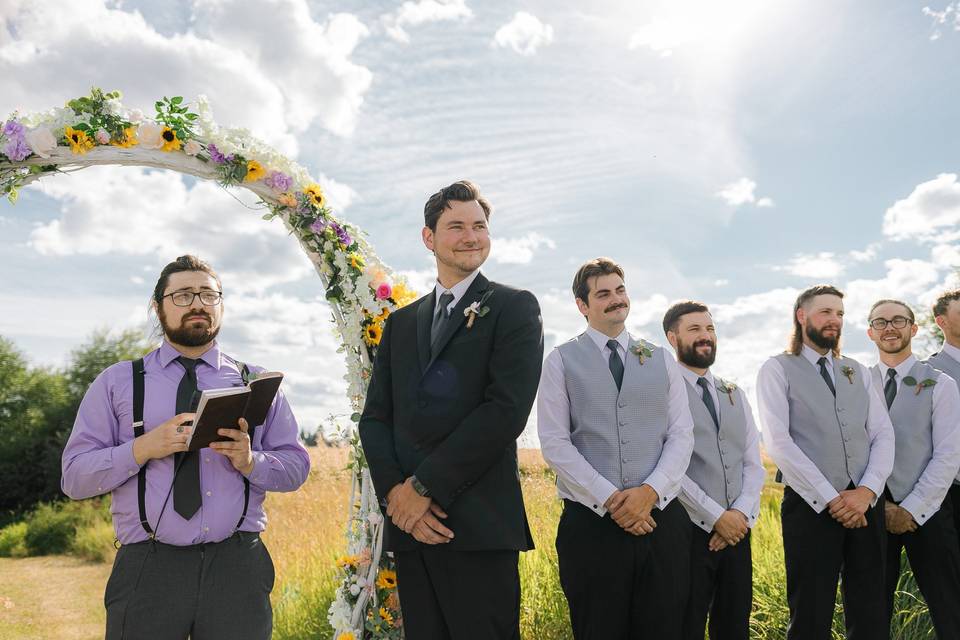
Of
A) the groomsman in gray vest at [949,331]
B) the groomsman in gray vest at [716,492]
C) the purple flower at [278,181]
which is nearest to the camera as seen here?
the groomsman in gray vest at [716,492]

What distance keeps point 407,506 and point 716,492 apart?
2123mm

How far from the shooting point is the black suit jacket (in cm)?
292

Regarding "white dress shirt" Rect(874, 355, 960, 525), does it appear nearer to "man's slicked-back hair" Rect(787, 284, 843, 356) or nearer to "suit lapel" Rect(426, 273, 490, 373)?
A: "man's slicked-back hair" Rect(787, 284, 843, 356)

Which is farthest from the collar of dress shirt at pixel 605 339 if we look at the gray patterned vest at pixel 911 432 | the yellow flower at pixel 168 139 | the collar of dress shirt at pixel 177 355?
the yellow flower at pixel 168 139

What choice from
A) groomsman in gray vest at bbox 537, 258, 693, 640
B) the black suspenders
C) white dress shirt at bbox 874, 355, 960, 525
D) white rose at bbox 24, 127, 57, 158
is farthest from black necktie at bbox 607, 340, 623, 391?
white rose at bbox 24, 127, 57, 158

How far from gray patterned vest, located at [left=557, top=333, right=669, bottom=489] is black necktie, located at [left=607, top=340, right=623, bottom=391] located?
0.03m

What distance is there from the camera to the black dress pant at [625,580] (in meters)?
3.63

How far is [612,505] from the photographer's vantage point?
11.8ft

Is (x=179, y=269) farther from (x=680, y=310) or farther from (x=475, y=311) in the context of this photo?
(x=680, y=310)

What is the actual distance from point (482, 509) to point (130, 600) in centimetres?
151

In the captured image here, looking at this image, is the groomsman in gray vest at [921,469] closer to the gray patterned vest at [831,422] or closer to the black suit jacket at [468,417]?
the gray patterned vest at [831,422]

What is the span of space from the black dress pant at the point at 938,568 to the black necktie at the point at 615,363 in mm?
2495

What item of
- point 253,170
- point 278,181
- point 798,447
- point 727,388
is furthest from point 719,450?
point 253,170

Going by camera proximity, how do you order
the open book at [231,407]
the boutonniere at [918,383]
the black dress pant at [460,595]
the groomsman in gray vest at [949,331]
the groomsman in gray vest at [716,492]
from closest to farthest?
the black dress pant at [460,595]
the open book at [231,407]
the groomsman in gray vest at [716,492]
the boutonniere at [918,383]
the groomsman in gray vest at [949,331]
